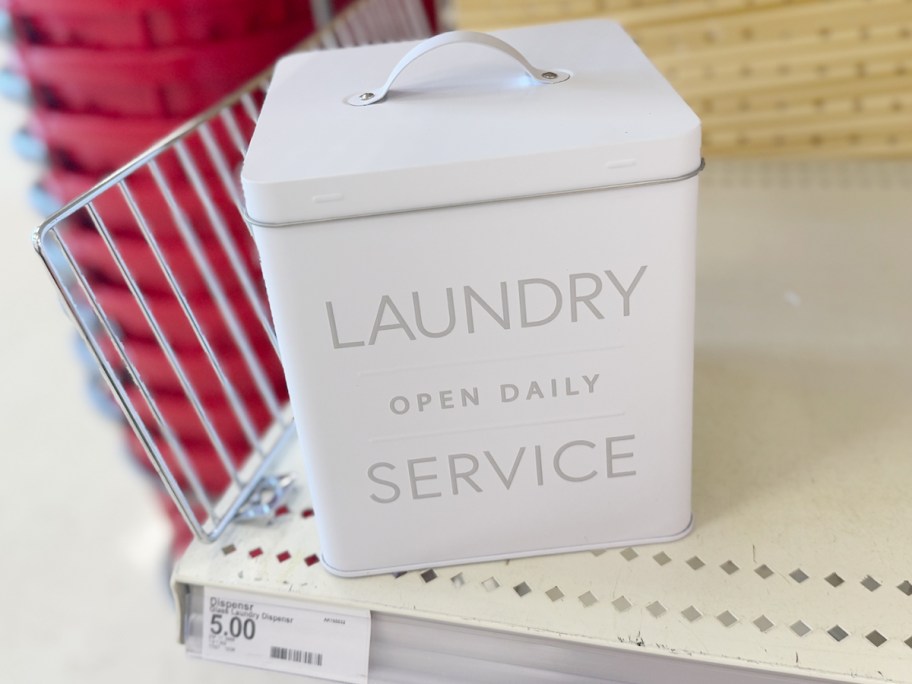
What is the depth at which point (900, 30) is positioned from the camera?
111 centimetres

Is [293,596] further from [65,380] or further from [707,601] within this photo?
[65,380]

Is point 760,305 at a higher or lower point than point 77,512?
higher

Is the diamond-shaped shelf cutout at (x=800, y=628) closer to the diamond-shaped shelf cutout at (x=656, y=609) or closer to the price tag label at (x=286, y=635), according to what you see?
the diamond-shaped shelf cutout at (x=656, y=609)

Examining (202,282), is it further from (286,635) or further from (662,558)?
(662,558)

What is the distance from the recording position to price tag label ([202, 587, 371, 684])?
0.61m

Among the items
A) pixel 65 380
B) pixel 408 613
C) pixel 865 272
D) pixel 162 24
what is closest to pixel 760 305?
pixel 865 272

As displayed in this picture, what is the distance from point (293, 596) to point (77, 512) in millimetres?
1223

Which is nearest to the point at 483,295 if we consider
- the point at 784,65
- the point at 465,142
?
the point at 465,142

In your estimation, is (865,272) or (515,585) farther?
(865,272)

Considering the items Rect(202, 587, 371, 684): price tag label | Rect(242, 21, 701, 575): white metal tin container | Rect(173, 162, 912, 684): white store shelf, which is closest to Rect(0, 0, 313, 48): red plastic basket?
Rect(242, 21, 701, 575): white metal tin container

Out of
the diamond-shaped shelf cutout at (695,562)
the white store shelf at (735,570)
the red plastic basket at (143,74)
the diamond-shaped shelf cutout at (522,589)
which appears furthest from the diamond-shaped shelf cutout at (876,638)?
the red plastic basket at (143,74)

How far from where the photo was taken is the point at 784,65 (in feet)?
3.86

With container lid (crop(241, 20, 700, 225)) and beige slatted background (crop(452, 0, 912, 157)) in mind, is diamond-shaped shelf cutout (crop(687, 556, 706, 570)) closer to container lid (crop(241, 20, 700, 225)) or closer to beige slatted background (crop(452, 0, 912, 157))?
container lid (crop(241, 20, 700, 225))

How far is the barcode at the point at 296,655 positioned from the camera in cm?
62
